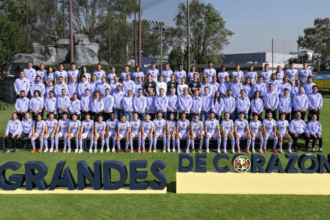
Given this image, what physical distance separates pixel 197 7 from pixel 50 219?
50.0m

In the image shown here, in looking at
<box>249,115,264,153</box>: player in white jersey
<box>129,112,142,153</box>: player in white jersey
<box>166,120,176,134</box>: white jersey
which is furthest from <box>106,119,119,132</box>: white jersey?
<box>249,115,264,153</box>: player in white jersey

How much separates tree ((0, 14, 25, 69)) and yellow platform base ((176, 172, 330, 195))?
4042 centimetres

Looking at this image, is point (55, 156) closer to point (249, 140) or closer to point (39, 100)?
point (39, 100)

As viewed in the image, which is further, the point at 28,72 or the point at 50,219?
the point at 28,72

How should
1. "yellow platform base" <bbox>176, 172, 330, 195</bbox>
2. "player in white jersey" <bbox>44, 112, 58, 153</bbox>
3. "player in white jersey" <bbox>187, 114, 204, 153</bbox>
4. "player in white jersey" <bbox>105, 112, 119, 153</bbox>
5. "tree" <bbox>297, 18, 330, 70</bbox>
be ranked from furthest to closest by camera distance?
"tree" <bbox>297, 18, 330, 70</bbox> < "player in white jersey" <bbox>44, 112, 58, 153</bbox> < "player in white jersey" <bbox>105, 112, 119, 153</bbox> < "player in white jersey" <bbox>187, 114, 204, 153</bbox> < "yellow platform base" <bbox>176, 172, 330, 195</bbox>

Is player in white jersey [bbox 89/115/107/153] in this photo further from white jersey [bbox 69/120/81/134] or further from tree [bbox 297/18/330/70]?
tree [bbox 297/18/330/70]

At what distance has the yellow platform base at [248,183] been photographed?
7.85m

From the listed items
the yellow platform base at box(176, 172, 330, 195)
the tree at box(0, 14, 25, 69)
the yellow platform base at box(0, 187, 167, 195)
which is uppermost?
the tree at box(0, 14, 25, 69)

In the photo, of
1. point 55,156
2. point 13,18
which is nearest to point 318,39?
point 13,18

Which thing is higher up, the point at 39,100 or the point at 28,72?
the point at 28,72

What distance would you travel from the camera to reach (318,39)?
68.2 m

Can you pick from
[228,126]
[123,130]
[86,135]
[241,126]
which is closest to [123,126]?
[123,130]

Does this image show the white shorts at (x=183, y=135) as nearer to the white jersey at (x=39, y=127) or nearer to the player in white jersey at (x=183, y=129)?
the player in white jersey at (x=183, y=129)

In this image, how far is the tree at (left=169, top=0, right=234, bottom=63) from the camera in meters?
52.3
